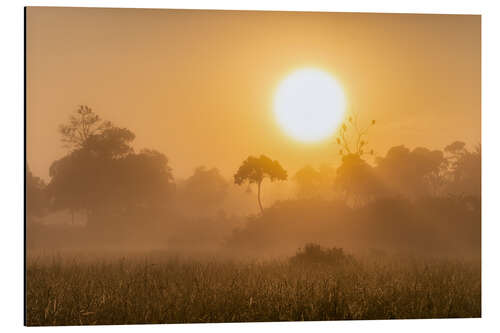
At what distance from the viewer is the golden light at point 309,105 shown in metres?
7.11

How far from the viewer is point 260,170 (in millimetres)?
7070

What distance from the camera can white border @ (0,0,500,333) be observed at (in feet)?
21.9

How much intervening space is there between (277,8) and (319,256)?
2539 millimetres

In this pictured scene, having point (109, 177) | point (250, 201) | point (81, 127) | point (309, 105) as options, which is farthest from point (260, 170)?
point (81, 127)

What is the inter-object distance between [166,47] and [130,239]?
1954 mm

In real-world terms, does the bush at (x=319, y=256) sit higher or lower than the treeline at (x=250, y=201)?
lower

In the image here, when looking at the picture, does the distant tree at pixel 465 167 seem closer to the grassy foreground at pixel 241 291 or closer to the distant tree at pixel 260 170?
the grassy foreground at pixel 241 291

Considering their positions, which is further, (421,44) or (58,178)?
(421,44)

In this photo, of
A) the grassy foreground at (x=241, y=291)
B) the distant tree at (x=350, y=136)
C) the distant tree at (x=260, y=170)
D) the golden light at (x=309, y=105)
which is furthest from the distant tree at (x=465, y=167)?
the distant tree at (x=260, y=170)

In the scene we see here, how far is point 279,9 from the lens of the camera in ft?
23.2

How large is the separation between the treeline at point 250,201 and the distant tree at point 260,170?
0.03 feet
